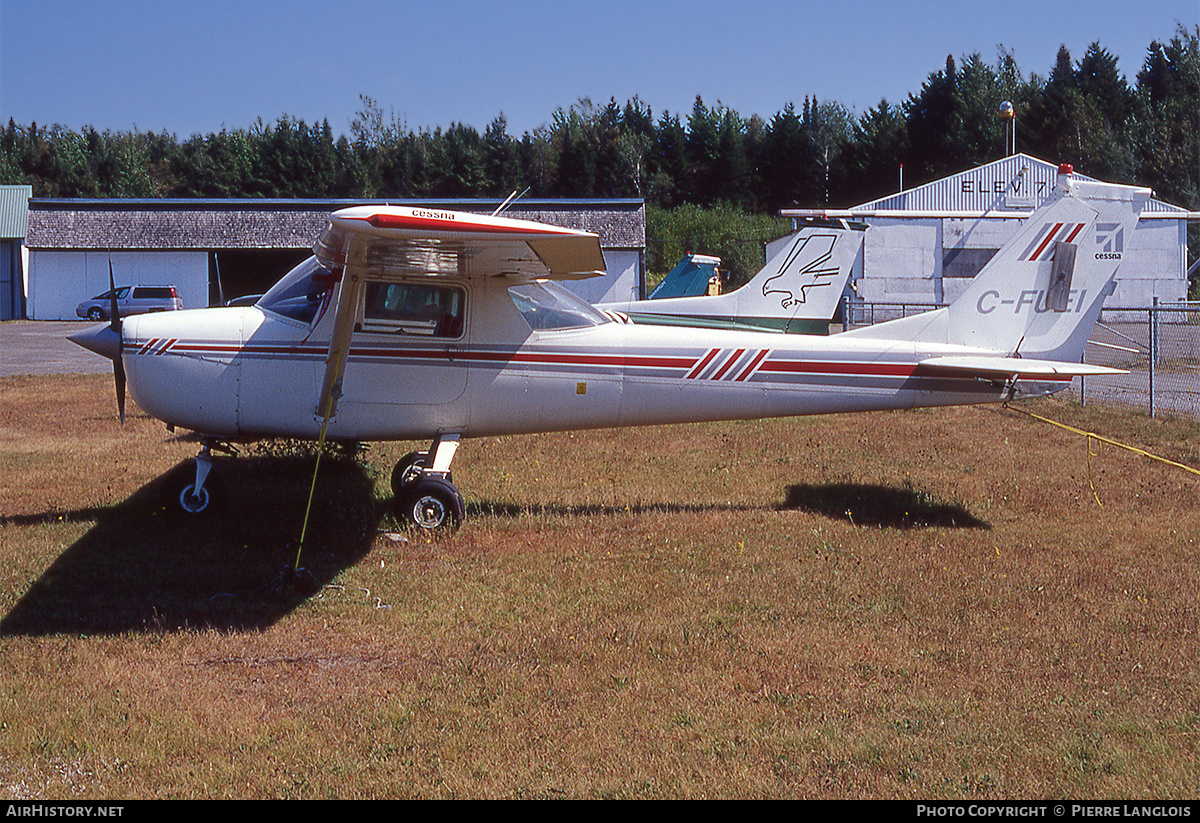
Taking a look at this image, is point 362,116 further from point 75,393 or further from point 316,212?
point 75,393

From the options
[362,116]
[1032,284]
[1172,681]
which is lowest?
[1172,681]

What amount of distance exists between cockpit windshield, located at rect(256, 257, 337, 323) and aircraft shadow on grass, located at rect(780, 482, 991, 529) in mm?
4274

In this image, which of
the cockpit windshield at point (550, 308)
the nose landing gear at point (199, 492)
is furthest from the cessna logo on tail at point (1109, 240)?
the nose landing gear at point (199, 492)

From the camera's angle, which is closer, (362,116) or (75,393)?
(75,393)

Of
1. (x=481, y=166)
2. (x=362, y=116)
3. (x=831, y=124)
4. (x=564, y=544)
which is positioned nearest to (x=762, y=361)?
(x=564, y=544)

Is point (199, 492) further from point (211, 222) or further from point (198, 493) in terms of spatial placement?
point (211, 222)

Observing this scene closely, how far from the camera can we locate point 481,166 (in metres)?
67.5

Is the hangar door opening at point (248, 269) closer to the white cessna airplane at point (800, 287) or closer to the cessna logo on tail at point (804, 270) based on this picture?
the white cessna airplane at point (800, 287)

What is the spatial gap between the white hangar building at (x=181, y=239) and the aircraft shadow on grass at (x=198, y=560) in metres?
29.9

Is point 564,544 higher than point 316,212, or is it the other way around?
point 316,212

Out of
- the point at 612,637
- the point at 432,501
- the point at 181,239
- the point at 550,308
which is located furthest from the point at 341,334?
the point at 181,239

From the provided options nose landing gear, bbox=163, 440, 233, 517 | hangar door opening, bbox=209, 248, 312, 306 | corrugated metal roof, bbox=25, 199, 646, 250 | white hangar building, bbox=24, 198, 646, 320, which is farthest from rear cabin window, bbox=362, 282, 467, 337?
hangar door opening, bbox=209, 248, 312, 306

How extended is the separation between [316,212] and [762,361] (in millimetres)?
34638

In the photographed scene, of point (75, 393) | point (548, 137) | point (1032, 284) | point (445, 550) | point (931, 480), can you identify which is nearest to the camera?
point (445, 550)
